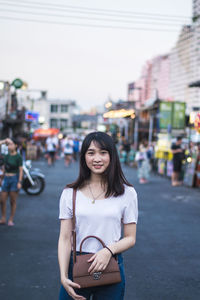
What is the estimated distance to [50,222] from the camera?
8.25 metres

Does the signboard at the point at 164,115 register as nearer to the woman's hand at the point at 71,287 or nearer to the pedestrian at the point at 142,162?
the pedestrian at the point at 142,162

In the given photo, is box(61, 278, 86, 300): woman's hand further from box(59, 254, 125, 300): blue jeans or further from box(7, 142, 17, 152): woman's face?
box(7, 142, 17, 152): woman's face

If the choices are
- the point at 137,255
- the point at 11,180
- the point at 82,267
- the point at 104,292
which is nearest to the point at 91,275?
the point at 82,267

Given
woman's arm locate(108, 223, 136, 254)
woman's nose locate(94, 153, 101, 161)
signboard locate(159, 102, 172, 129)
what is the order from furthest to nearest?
1. signboard locate(159, 102, 172, 129)
2. woman's nose locate(94, 153, 101, 161)
3. woman's arm locate(108, 223, 136, 254)

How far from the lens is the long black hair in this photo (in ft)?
8.27

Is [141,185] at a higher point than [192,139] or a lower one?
lower

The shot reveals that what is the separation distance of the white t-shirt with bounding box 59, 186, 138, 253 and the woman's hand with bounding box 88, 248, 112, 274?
0.10 m

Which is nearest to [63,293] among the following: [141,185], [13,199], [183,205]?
[13,199]

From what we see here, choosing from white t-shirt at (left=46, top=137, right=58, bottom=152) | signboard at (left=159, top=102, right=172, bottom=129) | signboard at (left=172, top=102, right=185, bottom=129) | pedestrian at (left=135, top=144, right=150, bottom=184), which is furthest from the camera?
signboard at (left=172, top=102, right=185, bottom=129)

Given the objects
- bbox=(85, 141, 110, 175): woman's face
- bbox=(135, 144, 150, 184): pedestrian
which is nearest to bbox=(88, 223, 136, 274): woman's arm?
bbox=(85, 141, 110, 175): woman's face

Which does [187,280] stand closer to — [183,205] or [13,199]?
[13,199]

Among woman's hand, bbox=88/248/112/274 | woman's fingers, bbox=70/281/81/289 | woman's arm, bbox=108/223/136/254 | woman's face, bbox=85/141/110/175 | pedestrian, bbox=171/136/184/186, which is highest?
woman's face, bbox=85/141/110/175

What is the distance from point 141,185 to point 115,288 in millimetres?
13105

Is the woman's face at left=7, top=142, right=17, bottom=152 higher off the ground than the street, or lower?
higher
